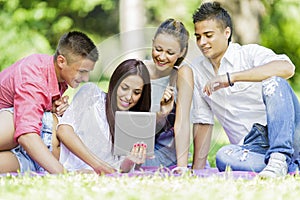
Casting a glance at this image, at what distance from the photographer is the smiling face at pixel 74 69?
3596mm

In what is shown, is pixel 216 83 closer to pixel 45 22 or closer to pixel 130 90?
pixel 130 90

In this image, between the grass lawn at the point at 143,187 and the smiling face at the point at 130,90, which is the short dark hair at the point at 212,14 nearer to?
the smiling face at the point at 130,90

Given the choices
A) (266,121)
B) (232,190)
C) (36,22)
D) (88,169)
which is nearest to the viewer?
(232,190)

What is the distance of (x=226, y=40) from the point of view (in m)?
3.82

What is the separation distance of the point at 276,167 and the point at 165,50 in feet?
2.52

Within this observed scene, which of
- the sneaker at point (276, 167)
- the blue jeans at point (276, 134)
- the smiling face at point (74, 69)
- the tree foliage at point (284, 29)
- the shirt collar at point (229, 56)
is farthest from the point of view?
the tree foliage at point (284, 29)

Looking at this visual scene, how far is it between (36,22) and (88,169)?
966cm

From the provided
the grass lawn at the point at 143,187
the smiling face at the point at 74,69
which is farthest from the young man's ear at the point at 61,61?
the grass lawn at the point at 143,187

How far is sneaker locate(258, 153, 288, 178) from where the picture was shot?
3.20m

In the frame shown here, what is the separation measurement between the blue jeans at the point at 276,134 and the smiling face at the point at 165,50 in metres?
0.45

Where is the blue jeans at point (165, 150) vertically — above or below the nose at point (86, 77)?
below

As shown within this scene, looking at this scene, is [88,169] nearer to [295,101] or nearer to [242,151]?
[242,151]

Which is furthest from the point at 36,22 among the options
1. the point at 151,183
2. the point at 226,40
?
the point at 151,183

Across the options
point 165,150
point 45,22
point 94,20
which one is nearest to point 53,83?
point 165,150
